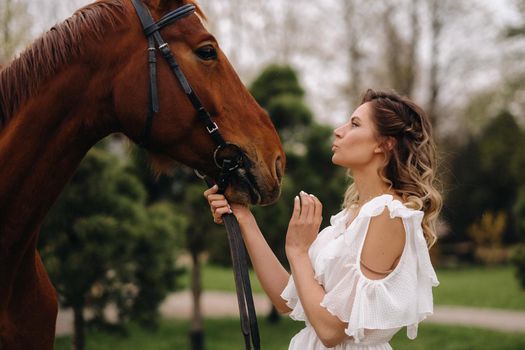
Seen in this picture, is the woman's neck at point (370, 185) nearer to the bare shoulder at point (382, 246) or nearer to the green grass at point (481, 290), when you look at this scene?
the bare shoulder at point (382, 246)

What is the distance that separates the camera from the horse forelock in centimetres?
205

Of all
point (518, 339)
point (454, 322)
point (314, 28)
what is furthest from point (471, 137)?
point (518, 339)

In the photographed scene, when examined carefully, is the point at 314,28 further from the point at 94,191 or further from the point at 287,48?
the point at 94,191

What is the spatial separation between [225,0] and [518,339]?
13515mm

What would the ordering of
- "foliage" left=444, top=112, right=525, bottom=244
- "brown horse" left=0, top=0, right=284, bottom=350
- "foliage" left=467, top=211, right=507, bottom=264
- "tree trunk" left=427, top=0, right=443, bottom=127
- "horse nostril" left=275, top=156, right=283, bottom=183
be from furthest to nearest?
"tree trunk" left=427, top=0, right=443, bottom=127, "foliage" left=444, top=112, right=525, bottom=244, "foliage" left=467, top=211, right=507, bottom=264, "horse nostril" left=275, top=156, right=283, bottom=183, "brown horse" left=0, top=0, right=284, bottom=350

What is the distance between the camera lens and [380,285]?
6.39ft

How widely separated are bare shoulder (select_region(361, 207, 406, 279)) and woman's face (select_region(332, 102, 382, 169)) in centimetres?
29

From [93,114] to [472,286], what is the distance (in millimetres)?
13878

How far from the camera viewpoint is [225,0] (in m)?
18.1

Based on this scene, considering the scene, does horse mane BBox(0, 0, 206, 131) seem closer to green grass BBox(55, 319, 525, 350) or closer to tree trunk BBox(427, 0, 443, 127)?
green grass BBox(55, 319, 525, 350)

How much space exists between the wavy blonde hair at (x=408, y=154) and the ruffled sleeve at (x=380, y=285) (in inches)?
7.3

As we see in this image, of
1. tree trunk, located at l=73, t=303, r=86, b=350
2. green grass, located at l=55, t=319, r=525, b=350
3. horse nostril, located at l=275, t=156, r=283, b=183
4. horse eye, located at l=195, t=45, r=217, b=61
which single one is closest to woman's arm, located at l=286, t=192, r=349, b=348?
horse nostril, located at l=275, t=156, r=283, b=183

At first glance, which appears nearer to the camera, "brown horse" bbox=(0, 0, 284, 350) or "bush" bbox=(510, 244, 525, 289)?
"brown horse" bbox=(0, 0, 284, 350)

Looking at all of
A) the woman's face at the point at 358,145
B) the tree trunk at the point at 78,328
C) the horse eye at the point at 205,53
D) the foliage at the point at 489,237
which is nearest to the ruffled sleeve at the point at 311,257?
the woman's face at the point at 358,145
